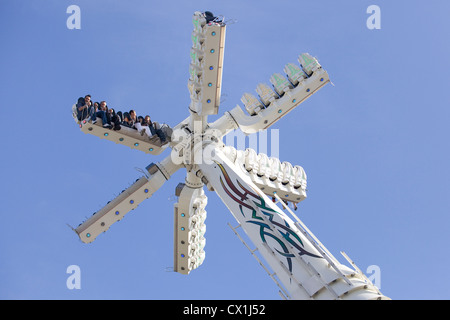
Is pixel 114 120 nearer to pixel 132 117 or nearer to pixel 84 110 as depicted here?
pixel 132 117

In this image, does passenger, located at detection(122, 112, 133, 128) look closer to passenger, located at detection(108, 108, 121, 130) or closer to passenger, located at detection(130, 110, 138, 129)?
passenger, located at detection(130, 110, 138, 129)

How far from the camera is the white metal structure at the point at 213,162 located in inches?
1248

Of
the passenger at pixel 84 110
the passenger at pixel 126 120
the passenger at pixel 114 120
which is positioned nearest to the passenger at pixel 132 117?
the passenger at pixel 126 120

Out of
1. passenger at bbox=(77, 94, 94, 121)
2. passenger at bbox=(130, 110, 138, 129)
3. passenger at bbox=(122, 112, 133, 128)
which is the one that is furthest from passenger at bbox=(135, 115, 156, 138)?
passenger at bbox=(77, 94, 94, 121)

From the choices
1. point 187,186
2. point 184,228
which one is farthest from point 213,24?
point 184,228

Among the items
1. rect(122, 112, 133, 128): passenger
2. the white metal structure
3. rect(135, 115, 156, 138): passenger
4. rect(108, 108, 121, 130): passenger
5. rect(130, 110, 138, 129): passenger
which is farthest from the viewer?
rect(135, 115, 156, 138): passenger

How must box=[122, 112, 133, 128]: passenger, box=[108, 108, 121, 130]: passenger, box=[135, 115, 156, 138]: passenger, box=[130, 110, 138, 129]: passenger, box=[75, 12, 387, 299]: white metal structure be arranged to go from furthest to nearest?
box=[135, 115, 156, 138]: passenger
box=[130, 110, 138, 129]: passenger
box=[122, 112, 133, 128]: passenger
box=[108, 108, 121, 130]: passenger
box=[75, 12, 387, 299]: white metal structure

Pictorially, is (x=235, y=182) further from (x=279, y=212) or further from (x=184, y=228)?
(x=184, y=228)

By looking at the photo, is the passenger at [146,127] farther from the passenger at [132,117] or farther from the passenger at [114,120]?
the passenger at [114,120]

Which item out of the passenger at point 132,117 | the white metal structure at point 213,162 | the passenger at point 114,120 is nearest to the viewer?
the white metal structure at point 213,162

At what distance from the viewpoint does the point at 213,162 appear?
3384 cm

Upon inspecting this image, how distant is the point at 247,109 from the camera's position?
3622cm

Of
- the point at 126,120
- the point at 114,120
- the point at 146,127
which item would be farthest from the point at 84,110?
the point at 146,127

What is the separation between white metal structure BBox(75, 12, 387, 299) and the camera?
3170 cm
